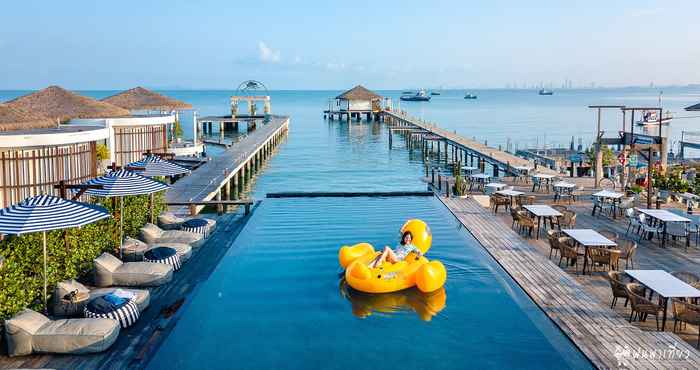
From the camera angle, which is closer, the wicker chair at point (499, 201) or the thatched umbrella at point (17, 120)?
the thatched umbrella at point (17, 120)

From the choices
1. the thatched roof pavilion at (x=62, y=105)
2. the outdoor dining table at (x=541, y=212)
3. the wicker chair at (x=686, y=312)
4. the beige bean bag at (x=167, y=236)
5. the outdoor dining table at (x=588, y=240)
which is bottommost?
the wicker chair at (x=686, y=312)

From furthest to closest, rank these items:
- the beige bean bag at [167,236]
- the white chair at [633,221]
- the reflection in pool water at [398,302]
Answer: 1. the white chair at [633,221]
2. the beige bean bag at [167,236]
3. the reflection in pool water at [398,302]

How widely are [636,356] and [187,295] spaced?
626 cm

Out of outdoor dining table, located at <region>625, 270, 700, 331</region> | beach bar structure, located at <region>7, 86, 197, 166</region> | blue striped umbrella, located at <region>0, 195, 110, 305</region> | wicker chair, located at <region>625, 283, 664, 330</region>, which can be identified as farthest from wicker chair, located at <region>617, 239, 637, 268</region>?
A: beach bar structure, located at <region>7, 86, 197, 166</region>

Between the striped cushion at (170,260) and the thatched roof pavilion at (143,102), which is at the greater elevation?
the thatched roof pavilion at (143,102)

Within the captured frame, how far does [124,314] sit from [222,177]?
14860 millimetres

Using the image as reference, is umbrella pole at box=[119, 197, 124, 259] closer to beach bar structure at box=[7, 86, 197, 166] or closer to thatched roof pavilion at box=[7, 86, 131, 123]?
beach bar structure at box=[7, 86, 197, 166]

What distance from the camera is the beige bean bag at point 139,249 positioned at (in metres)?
11.3

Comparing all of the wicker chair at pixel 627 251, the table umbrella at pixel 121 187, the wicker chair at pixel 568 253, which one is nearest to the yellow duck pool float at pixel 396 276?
the wicker chair at pixel 568 253

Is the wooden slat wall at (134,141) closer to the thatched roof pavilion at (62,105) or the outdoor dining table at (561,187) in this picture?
the thatched roof pavilion at (62,105)

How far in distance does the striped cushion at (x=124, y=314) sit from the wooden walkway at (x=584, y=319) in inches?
219

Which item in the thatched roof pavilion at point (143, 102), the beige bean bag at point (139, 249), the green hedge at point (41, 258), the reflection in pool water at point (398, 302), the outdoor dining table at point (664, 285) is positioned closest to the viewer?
the green hedge at point (41, 258)

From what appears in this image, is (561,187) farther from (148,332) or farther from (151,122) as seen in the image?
(151,122)

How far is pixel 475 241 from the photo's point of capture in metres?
13.1
